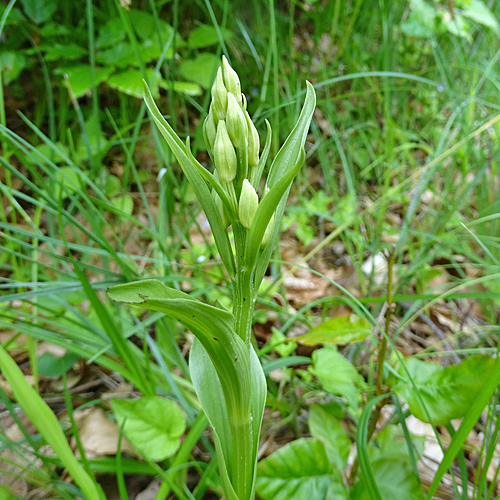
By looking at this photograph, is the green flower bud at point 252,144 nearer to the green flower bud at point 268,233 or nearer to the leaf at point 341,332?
the green flower bud at point 268,233

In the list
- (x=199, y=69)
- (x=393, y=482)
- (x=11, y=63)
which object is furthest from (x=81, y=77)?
(x=393, y=482)

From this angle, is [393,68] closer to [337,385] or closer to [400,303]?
[400,303]

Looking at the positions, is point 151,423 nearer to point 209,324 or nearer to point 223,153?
point 209,324

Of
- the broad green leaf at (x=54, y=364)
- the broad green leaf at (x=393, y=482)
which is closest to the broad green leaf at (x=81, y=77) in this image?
the broad green leaf at (x=54, y=364)

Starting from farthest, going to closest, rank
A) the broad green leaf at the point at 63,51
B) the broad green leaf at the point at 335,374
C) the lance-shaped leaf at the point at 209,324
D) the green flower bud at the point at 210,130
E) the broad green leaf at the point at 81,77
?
1. the broad green leaf at the point at 63,51
2. the broad green leaf at the point at 81,77
3. the broad green leaf at the point at 335,374
4. the green flower bud at the point at 210,130
5. the lance-shaped leaf at the point at 209,324

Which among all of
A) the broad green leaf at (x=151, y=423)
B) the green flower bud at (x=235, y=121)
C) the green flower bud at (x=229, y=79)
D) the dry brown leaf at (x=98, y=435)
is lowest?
the dry brown leaf at (x=98, y=435)

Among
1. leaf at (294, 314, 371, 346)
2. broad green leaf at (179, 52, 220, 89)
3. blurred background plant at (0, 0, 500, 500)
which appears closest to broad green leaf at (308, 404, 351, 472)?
blurred background plant at (0, 0, 500, 500)

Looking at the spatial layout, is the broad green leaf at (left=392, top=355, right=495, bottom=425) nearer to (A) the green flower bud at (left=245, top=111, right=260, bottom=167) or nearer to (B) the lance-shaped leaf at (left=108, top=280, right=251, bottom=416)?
(B) the lance-shaped leaf at (left=108, top=280, right=251, bottom=416)
